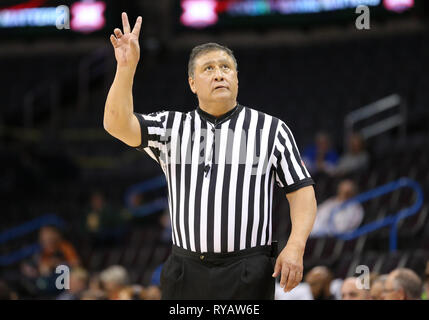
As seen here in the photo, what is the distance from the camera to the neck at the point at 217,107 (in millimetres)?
3482

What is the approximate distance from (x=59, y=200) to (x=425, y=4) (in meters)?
6.00

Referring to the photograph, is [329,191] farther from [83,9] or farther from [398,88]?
[83,9]

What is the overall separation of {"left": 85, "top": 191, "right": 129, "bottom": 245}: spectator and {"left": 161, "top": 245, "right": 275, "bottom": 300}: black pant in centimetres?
709

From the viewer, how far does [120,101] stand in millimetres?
3236

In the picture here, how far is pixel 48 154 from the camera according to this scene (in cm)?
1292

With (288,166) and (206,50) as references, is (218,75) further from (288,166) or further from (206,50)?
(288,166)

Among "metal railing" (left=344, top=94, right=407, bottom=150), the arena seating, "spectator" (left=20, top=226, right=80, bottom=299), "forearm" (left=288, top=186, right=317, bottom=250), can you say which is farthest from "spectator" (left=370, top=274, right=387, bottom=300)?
"metal railing" (left=344, top=94, right=407, bottom=150)

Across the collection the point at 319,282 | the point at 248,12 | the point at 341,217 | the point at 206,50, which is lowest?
the point at 319,282

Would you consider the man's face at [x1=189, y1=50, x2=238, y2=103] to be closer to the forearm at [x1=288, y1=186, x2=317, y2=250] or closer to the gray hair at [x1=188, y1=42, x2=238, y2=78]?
the gray hair at [x1=188, y1=42, x2=238, y2=78]

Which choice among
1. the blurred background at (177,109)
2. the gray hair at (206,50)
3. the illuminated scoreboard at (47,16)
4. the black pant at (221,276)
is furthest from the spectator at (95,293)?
the illuminated scoreboard at (47,16)

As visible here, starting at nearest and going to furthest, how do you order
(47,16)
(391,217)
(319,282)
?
1. (319,282)
2. (391,217)
3. (47,16)

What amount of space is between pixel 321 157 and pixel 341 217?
5.93 ft

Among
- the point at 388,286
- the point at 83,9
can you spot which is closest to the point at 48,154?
the point at 83,9

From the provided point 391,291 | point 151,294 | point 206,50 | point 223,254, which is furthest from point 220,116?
point 151,294
